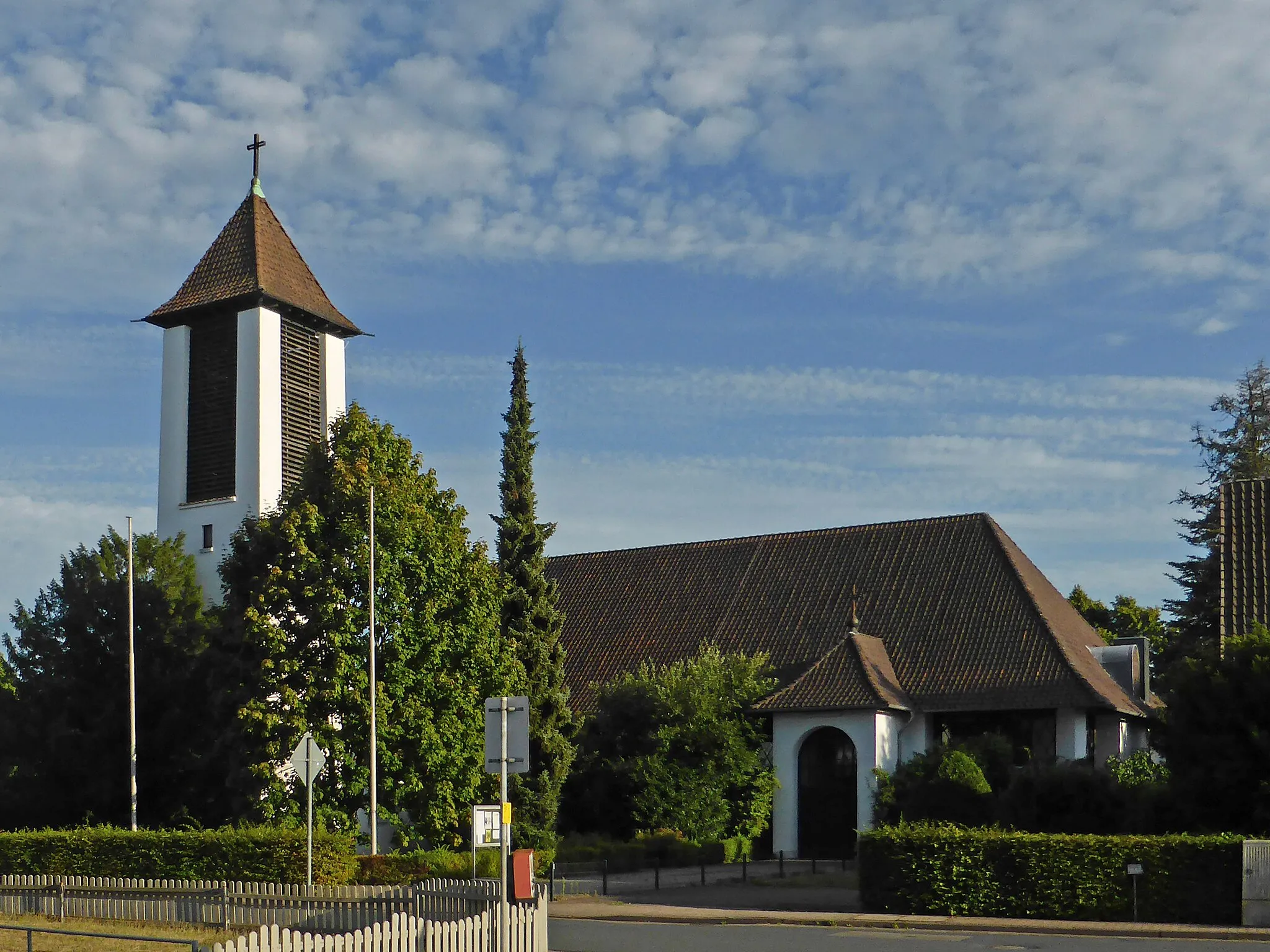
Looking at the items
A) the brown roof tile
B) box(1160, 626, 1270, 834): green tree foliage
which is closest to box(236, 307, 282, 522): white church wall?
the brown roof tile

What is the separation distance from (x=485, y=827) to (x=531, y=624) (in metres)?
19.4

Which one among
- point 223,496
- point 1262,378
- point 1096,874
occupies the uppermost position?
point 1262,378

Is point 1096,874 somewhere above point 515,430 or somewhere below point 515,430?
below

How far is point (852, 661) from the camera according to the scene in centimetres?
4719

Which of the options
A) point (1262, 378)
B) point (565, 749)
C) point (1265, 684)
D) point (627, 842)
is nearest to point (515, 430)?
point (565, 749)

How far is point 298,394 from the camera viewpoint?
51062 mm

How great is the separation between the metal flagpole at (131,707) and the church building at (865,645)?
15583 millimetres

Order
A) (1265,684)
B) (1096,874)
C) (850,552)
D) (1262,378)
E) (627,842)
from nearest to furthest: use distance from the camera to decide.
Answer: (1096,874) < (1265,684) < (627,842) < (850,552) < (1262,378)

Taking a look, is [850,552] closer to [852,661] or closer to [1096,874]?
[852,661]

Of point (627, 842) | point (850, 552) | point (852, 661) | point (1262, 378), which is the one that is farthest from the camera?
point (1262, 378)

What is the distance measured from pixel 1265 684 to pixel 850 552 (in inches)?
1047

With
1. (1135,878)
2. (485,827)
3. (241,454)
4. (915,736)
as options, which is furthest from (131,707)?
(1135,878)

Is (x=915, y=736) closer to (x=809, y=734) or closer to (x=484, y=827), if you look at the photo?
(x=809, y=734)

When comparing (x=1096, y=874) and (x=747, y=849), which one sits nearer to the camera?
(x=1096, y=874)
